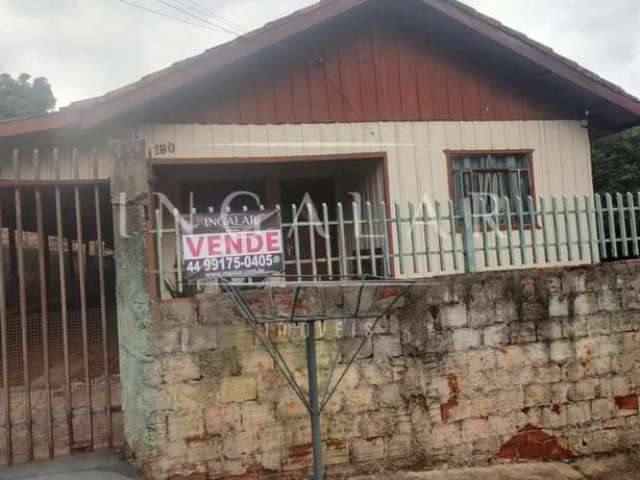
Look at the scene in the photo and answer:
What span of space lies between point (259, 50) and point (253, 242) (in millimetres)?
3229

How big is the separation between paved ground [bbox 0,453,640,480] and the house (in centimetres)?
245

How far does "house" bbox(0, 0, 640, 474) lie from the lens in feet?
21.8

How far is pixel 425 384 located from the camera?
466cm

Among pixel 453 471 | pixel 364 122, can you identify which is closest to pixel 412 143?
pixel 364 122

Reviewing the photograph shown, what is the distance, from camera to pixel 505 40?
7.25 m

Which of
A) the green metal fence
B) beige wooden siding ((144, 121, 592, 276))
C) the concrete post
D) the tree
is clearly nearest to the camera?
the concrete post

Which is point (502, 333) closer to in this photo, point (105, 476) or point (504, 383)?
point (504, 383)

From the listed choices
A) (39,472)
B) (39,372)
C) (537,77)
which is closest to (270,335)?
(39,472)

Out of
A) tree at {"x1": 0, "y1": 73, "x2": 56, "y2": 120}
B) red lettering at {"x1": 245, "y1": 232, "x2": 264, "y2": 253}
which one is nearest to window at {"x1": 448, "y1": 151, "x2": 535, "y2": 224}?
red lettering at {"x1": 245, "y1": 232, "x2": 264, "y2": 253}

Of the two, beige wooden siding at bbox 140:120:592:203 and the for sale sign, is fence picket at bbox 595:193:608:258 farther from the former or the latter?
the for sale sign

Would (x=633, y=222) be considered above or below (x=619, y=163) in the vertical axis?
below

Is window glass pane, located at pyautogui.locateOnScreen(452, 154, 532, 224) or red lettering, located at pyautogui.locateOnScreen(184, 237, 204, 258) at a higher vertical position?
window glass pane, located at pyautogui.locateOnScreen(452, 154, 532, 224)

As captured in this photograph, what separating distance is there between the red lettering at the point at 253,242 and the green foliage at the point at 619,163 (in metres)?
12.8

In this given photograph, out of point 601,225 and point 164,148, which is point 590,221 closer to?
point 601,225
